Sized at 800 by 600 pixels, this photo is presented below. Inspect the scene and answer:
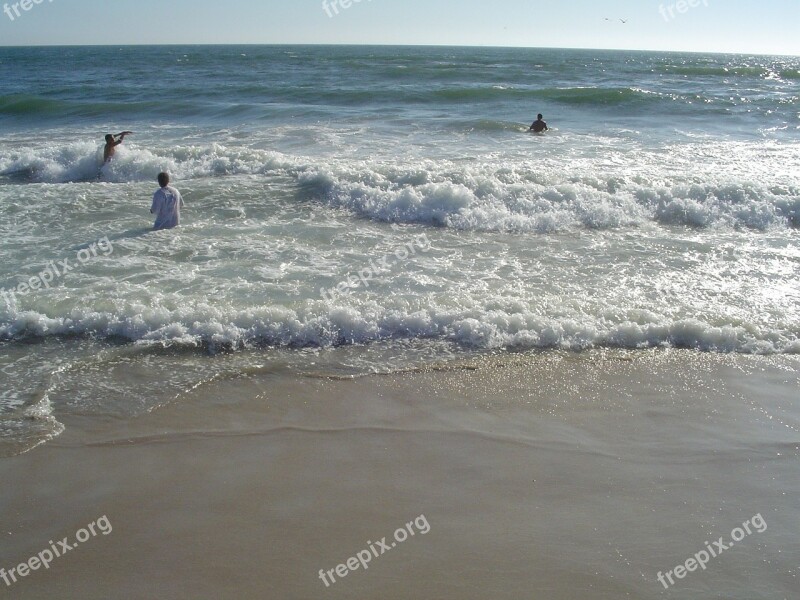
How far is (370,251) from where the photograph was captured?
8430 mm

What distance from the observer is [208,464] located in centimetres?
420

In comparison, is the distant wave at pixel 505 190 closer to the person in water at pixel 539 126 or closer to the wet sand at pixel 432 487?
the wet sand at pixel 432 487

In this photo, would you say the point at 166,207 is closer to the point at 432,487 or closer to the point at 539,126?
the point at 432,487

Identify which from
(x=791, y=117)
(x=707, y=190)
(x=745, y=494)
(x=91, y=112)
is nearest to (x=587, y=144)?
(x=707, y=190)

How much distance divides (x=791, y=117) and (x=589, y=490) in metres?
22.5

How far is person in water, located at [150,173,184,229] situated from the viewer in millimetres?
8836

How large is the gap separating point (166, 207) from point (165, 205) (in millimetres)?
32

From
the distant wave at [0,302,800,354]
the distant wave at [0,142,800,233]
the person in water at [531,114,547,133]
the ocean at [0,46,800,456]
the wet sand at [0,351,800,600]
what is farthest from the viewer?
the person in water at [531,114,547,133]

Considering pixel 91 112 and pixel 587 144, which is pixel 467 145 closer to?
pixel 587 144

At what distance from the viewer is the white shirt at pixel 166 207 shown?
→ 8836mm

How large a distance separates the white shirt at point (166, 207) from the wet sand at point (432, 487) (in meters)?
4.56

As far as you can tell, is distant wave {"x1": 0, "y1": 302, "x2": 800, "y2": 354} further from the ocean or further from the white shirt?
the white shirt

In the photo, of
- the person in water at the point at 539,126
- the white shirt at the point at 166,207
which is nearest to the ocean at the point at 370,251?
the white shirt at the point at 166,207

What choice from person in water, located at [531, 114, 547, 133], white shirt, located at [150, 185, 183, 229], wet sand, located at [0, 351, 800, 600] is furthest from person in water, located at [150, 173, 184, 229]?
person in water, located at [531, 114, 547, 133]
